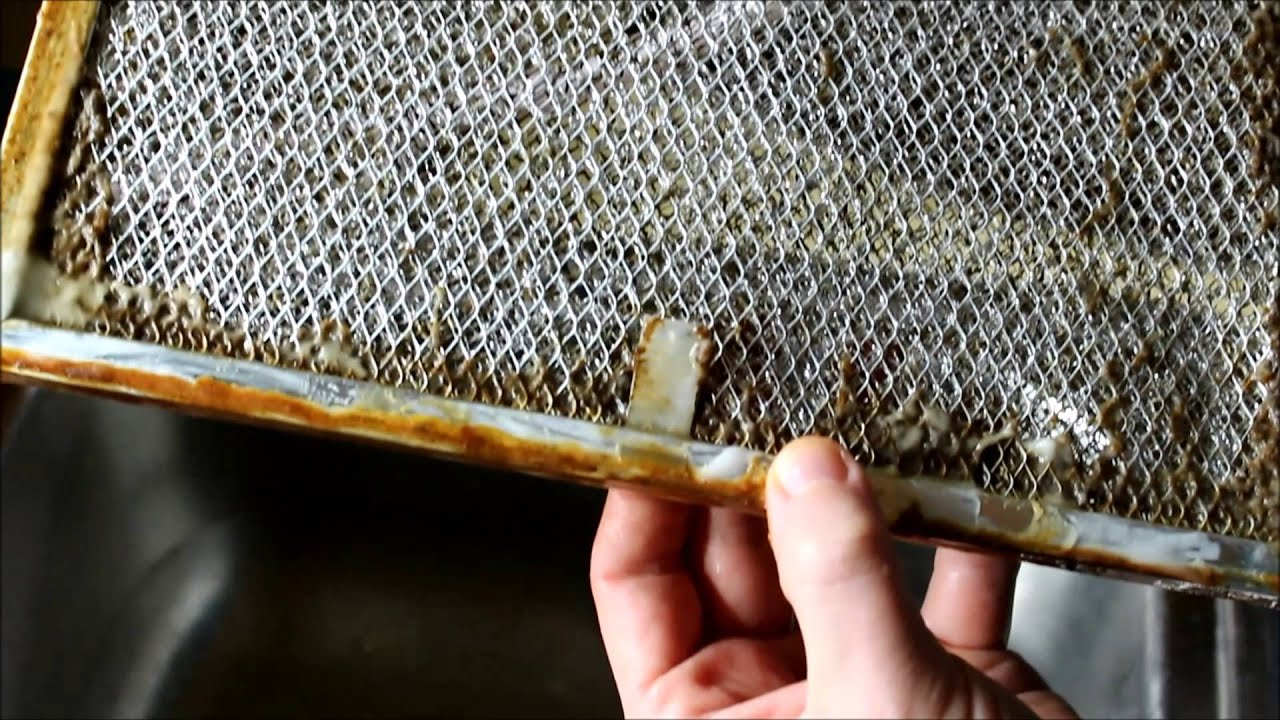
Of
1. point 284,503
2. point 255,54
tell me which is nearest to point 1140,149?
point 255,54

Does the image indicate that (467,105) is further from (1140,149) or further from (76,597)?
(76,597)

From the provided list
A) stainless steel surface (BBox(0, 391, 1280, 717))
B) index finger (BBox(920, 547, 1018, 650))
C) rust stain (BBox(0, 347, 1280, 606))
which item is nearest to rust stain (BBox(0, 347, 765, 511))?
rust stain (BBox(0, 347, 1280, 606))

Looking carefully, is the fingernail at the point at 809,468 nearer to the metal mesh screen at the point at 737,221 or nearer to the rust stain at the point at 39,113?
the metal mesh screen at the point at 737,221

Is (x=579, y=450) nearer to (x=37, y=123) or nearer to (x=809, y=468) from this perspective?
(x=809, y=468)

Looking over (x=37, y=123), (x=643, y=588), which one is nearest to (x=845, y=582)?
(x=643, y=588)

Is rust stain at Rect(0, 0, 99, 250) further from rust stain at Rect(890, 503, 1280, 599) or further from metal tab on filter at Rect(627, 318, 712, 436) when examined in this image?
rust stain at Rect(890, 503, 1280, 599)

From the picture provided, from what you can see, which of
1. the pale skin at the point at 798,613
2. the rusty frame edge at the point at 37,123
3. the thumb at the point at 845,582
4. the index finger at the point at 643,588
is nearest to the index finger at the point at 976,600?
the pale skin at the point at 798,613
